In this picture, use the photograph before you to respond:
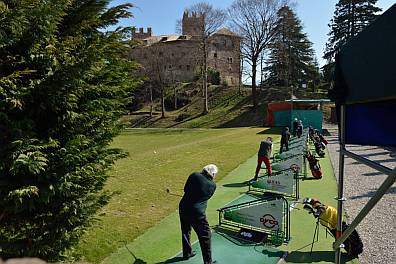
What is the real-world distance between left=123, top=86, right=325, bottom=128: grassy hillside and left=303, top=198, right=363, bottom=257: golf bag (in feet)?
120

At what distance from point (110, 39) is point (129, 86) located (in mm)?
1143

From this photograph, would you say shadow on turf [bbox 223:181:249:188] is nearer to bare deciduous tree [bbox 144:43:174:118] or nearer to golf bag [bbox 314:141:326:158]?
golf bag [bbox 314:141:326:158]

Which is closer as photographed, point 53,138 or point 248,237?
point 53,138

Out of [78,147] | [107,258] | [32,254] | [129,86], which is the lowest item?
[107,258]

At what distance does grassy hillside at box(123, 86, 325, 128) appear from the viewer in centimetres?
4866

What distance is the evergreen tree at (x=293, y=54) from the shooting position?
58.8 m

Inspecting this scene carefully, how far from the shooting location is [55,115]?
6270 millimetres

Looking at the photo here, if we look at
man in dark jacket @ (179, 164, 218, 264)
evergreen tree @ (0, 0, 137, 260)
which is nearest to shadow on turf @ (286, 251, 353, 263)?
man in dark jacket @ (179, 164, 218, 264)

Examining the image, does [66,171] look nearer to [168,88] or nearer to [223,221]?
[223,221]

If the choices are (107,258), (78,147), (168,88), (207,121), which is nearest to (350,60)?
(78,147)

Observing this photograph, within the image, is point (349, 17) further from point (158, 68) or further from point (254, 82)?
point (158, 68)

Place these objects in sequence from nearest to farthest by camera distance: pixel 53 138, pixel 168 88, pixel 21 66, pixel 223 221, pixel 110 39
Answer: pixel 21 66 < pixel 53 138 < pixel 110 39 < pixel 223 221 < pixel 168 88

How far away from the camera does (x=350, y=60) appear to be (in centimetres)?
385

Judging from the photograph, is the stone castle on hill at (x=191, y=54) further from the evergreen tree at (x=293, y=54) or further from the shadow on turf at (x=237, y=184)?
the shadow on turf at (x=237, y=184)
